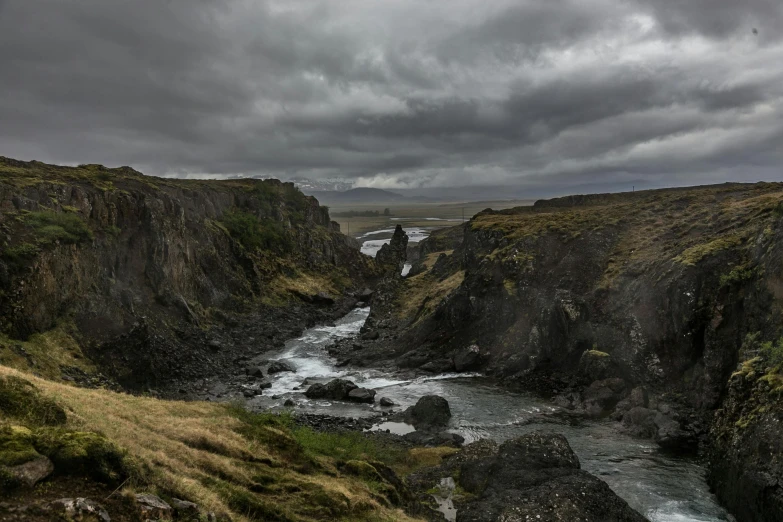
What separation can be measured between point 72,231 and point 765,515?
58.4m

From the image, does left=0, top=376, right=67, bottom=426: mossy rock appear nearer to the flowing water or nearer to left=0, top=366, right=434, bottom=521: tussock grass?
left=0, top=366, right=434, bottom=521: tussock grass

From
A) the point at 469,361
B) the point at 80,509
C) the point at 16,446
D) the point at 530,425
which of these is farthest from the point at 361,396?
the point at 80,509

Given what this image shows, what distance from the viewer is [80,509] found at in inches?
415

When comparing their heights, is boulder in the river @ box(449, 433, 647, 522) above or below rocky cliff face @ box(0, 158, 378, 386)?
below

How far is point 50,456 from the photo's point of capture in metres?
12.0

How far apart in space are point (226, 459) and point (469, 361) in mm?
39525

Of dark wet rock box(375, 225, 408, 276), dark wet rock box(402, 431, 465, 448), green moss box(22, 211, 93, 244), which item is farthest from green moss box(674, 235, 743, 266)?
dark wet rock box(375, 225, 408, 276)

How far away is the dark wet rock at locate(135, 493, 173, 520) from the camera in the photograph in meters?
11.8

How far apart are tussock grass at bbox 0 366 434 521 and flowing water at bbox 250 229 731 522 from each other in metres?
15.5

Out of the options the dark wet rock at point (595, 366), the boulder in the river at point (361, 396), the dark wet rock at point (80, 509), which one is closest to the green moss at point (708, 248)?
the dark wet rock at point (595, 366)

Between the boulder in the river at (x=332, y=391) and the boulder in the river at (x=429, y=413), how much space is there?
7879mm

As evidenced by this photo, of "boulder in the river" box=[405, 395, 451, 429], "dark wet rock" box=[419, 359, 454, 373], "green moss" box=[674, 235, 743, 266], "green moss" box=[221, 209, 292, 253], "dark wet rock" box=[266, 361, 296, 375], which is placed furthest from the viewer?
"green moss" box=[221, 209, 292, 253]

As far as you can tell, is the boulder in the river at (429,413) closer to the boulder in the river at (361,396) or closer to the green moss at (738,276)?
the boulder in the river at (361,396)

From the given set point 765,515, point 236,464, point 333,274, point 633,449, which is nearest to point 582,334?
point 633,449
